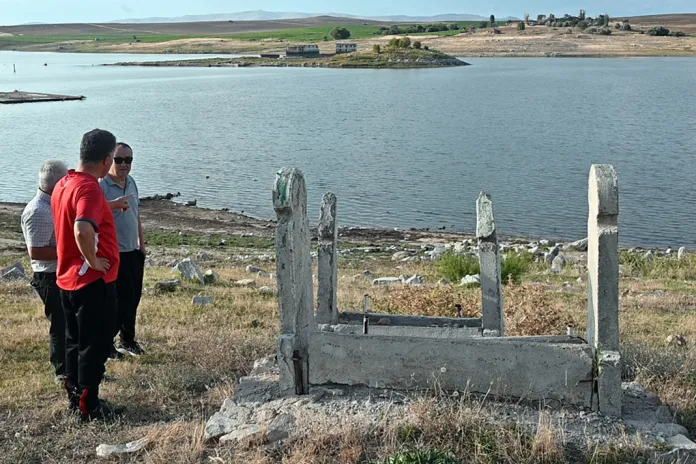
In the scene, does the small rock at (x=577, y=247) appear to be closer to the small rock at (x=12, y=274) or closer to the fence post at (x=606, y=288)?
the small rock at (x=12, y=274)

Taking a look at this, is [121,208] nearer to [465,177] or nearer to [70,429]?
[70,429]

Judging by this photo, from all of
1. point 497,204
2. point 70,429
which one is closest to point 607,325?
point 70,429

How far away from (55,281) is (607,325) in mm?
4461

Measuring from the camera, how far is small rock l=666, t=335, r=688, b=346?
9062 mm

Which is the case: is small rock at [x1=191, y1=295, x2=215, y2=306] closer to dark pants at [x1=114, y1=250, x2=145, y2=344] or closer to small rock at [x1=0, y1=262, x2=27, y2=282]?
dark pants at [x1=114, y1=250, x2=145, y2=344]

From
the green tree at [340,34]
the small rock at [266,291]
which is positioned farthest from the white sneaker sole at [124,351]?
the green tree at [340,34]

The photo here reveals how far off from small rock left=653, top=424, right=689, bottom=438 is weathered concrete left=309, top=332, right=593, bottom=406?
0.53 meters

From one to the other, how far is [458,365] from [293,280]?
142cm

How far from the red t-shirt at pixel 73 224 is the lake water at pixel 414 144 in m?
20.1

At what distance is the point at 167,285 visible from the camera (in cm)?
1238

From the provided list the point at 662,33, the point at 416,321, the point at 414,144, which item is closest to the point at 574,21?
the point at 662,33

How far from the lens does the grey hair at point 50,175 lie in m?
6.82

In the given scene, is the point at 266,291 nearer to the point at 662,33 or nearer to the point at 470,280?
the point at 470,280

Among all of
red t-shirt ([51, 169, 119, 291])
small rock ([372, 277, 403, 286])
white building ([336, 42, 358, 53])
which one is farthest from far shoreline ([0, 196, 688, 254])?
white building ([336, 42, 358, 53])
